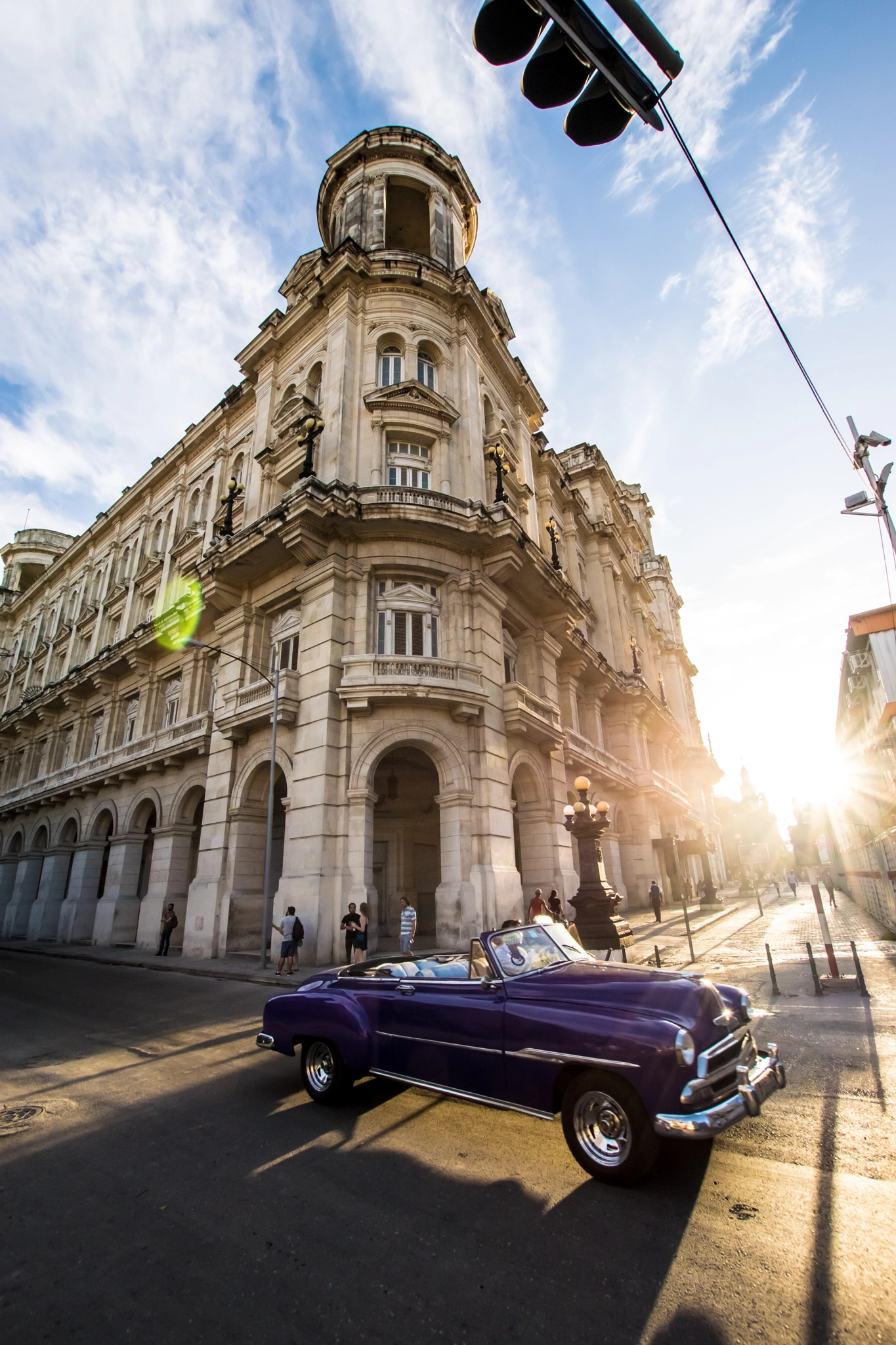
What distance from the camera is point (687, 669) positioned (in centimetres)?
5897

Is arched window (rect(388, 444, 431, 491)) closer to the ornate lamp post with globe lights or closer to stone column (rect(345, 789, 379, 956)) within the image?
stone column (rect(345, 789, 379, 956))

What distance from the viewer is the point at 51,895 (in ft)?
93.2

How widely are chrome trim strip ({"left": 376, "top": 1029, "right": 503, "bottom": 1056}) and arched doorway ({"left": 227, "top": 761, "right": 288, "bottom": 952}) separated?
13349mm

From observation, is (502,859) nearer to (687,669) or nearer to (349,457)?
(349,457)

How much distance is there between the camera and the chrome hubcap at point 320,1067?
590 cm

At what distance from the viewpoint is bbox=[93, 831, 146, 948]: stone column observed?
23.5 metres

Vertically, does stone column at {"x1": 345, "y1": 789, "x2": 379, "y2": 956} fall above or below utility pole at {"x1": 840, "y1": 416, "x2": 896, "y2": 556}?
below

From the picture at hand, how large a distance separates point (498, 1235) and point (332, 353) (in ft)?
80.5

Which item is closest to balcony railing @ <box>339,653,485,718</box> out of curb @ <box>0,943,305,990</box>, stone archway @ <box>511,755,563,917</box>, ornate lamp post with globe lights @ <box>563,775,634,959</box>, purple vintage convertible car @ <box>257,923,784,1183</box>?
stone archway @ <box>511,755,563,917</box>

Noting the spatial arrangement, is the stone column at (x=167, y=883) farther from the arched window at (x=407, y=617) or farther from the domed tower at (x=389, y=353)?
the domed tower at (x=389, y=353)

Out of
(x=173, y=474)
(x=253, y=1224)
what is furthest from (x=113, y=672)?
(x=253, y=1224)

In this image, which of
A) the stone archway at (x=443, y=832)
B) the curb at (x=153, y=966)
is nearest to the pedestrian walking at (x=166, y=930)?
the curb at (x=153, y=966)

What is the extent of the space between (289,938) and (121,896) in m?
13.3

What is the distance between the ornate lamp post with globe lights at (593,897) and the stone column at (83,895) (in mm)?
21737
